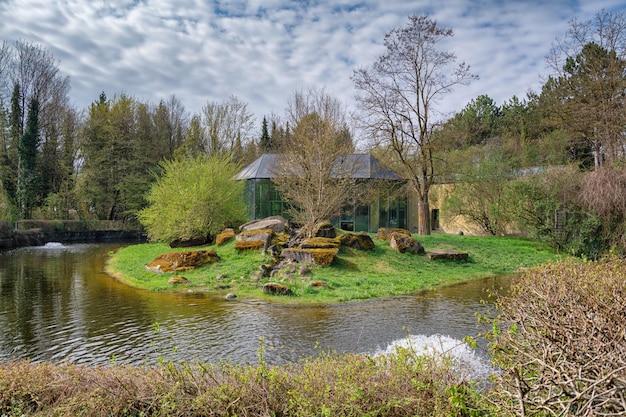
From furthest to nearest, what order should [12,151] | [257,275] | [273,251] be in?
[12,151] < [273,251] < [257,275]

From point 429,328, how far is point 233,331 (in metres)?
3.82

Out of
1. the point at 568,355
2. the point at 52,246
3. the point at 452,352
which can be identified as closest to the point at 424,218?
the point at 452,352

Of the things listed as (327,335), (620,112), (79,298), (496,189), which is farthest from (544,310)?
(496,189)

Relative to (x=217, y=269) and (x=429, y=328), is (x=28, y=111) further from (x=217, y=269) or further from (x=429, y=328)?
(x=429, y=328)

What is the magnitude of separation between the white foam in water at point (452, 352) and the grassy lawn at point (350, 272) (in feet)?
12.0

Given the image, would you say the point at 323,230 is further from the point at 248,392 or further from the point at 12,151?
the point at 12,151

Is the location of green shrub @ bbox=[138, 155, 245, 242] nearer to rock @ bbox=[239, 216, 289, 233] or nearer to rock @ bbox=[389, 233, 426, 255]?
rock @ bbox=[239, 216, 289, 233]

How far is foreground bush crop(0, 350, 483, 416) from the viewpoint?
389 cm

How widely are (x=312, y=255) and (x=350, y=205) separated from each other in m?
15.6

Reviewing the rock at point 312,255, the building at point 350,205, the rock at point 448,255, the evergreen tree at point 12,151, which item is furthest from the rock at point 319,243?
the evergreen tree at point 12,151

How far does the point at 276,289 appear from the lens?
→ 37.8ft

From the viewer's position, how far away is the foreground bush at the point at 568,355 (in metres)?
2.74

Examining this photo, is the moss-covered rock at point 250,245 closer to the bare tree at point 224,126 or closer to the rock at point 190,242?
the rock at point 190,242

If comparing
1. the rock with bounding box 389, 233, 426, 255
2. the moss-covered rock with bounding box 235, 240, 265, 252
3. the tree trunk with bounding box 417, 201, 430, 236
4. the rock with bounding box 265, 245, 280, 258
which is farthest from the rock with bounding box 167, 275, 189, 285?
the tree trunk with bounding box 417, 201, 430, 236
